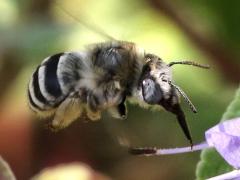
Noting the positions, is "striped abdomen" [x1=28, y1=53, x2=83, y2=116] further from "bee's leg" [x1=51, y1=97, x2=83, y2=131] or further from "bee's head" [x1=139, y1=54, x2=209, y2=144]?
"bee's head" [x1=139, y1=54, x2=209, y2=144]

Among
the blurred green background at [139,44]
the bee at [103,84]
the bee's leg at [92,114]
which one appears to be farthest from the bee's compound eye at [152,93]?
the blurred green background at [139,44]

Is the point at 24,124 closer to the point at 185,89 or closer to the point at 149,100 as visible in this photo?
the point at 185,89

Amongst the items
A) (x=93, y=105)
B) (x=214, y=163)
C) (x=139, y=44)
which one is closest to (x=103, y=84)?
(x=93, y=105)

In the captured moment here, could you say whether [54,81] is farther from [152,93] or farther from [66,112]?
[152,93]

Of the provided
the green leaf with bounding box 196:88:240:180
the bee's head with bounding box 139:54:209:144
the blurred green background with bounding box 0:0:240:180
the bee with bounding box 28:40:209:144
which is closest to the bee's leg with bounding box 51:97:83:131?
the bee with bounding box 28:40:209:144

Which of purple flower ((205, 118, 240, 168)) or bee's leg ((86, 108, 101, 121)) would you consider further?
bee's leg ((86, 108, 101, 121))

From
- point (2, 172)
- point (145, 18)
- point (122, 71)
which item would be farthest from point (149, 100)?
point (145, 18)
